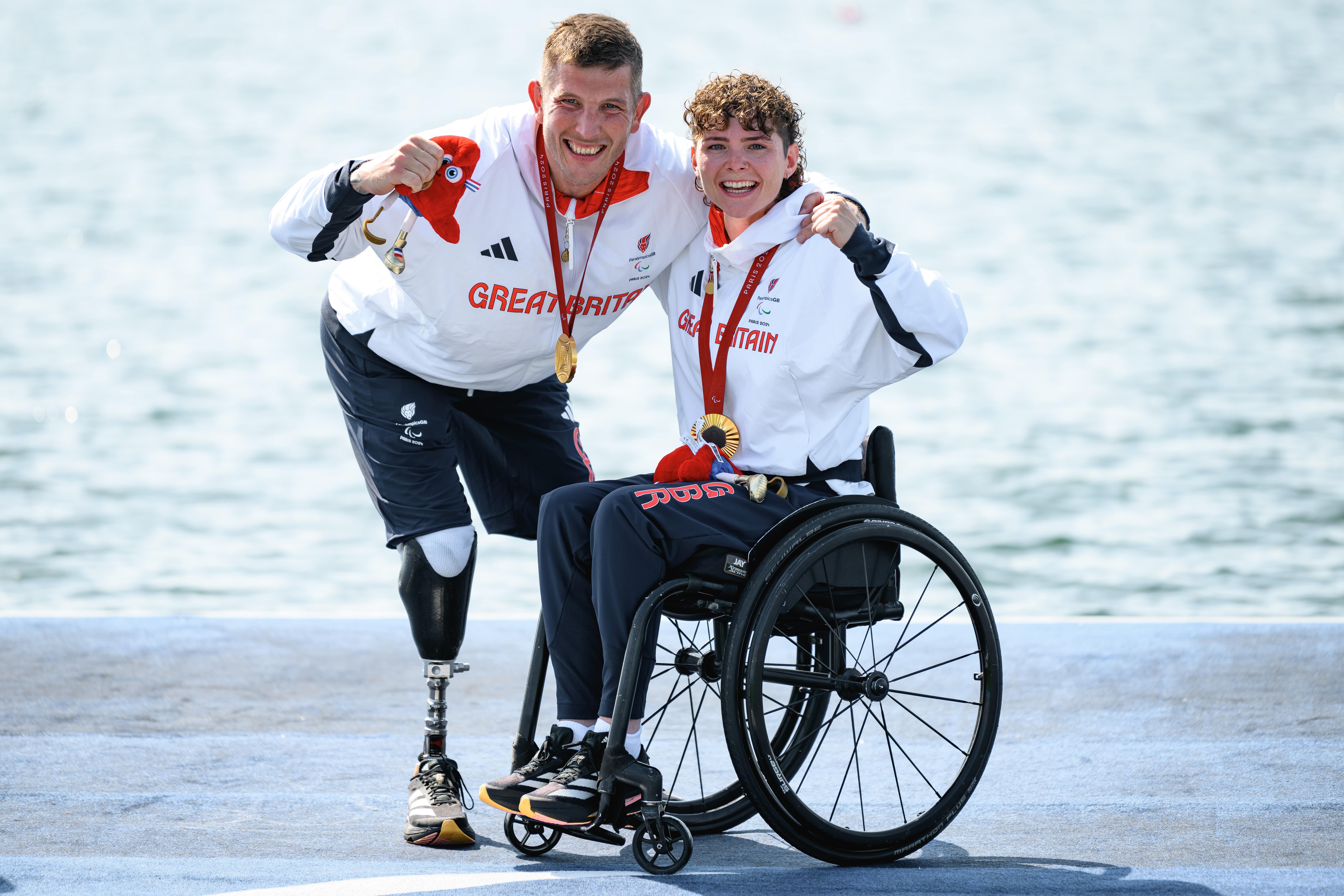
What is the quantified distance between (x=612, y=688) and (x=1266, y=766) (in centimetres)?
135

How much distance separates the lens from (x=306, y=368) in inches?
461

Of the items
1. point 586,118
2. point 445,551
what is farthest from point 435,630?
point 586,118

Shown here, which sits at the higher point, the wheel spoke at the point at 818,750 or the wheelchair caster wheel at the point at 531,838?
the wheel spoke at the point at 818,750

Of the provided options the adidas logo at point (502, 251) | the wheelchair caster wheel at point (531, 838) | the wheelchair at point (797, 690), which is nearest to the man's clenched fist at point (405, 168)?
the adidas logo at point (502, 251)

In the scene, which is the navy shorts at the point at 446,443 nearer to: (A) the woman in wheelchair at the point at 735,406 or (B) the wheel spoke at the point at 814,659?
(A) the woman in wheelchair at the point at 735,406

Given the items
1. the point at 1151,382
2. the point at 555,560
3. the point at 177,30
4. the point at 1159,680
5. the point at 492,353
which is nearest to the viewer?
the point at 555,560

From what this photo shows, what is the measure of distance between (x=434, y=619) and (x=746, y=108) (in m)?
1.09

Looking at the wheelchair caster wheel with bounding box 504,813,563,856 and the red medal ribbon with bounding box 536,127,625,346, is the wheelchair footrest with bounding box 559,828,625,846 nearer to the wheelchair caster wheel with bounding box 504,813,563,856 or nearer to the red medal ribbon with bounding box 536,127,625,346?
the wheelchair caster wheel with bounding box 504,813,563,856

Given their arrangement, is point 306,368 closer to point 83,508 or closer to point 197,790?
point 83,508

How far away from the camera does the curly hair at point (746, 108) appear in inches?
105

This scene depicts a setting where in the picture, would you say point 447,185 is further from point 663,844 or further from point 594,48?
point 663,844

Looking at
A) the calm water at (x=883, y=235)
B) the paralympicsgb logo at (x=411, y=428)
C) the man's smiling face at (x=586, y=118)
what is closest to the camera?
the man's smiling face at (x=586, y=118)

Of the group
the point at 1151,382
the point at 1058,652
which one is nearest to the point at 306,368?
the point at 1151,382

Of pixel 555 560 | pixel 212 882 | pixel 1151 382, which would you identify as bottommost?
pixel 212 882
